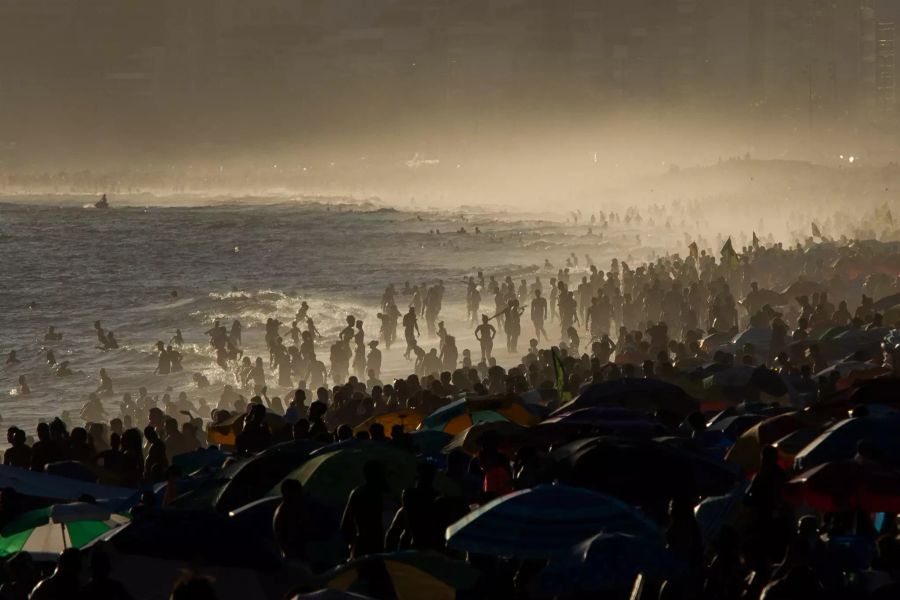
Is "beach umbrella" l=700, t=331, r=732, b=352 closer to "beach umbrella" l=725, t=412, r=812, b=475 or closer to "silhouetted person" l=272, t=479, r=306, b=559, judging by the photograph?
"beach umbrella" l=725, t=412, r=812, b=475

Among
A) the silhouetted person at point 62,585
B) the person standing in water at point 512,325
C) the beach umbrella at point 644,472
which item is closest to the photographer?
the silhouetted person at point 62,585

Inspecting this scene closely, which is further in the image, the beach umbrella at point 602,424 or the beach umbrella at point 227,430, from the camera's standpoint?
the beach umbrella at point 227,430

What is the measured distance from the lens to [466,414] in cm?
1488

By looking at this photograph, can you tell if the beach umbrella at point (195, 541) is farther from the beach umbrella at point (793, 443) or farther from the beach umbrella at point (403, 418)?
the beach umbrella at point (403, 418)

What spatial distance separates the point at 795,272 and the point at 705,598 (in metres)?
28.3

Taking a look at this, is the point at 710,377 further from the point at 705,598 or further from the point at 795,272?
the point at 795,272

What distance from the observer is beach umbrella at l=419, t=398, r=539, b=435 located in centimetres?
1480

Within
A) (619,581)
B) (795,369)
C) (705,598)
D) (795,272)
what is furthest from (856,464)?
(795,272)

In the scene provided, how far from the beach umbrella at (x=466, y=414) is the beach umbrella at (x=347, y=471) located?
12.2 feet

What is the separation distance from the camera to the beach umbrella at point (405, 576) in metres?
7.56

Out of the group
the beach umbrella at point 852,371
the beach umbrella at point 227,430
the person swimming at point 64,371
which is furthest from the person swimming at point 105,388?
the beach umbrella at point 852,371

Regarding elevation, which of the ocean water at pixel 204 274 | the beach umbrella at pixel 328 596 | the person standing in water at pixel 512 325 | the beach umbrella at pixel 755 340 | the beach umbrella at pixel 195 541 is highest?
the beach umbrella at pixel 328 596

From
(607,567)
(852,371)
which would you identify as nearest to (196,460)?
(607,567)

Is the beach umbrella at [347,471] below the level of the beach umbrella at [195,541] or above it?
below
